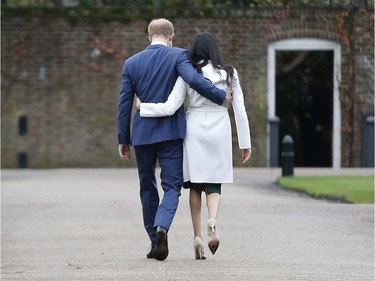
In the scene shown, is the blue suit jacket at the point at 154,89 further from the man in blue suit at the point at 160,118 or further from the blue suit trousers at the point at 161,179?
the blue suit trousers at the point at 161,179

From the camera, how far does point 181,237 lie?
1239cm

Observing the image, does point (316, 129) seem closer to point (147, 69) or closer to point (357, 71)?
point (357, 71)

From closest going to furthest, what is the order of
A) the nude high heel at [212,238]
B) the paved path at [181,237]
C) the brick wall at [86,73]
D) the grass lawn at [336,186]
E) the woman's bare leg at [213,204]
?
the paved path at [181,237] < the nude high heel at [212,238] < the woman's bare leg at [213,204] < the grass lawn at [336,186] < the brick wall at [86,73]

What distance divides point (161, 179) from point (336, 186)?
25.7ft

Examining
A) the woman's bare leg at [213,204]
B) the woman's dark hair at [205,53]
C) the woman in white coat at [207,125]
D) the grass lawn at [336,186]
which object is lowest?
the grass lawn at [336,186]

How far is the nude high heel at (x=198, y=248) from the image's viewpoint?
1034 centimetres

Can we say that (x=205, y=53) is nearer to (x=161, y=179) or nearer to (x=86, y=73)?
(x=161, y=179)

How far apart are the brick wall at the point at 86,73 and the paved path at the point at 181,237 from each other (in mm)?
5710

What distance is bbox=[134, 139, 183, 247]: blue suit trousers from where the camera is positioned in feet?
34.2

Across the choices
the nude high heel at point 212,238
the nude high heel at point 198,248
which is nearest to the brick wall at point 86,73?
the nude high heel at point 198,248

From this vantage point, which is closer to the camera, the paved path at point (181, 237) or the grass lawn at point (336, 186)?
→ the paved path at point (181, 237)

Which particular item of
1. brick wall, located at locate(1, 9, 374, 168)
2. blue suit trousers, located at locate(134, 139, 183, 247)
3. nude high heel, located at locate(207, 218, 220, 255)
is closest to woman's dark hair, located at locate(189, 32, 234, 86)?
blue suit trousers, located at locate(134, 139, 183, 247)

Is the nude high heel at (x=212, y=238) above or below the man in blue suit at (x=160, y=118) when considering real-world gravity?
below

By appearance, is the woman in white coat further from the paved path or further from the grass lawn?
the grass lawn
